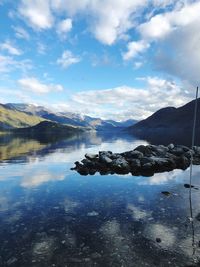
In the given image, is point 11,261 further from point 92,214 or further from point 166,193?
point 166,193

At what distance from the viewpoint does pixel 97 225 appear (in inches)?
679

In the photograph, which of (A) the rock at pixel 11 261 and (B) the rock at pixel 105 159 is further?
(B) the rock at pixel 105 159

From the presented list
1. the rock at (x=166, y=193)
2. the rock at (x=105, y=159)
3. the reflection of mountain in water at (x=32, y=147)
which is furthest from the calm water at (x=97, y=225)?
the reflection of mountain in water at (x=32, y=147)

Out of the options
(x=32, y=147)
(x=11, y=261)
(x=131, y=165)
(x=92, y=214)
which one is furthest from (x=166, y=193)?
(x=32, y=147)

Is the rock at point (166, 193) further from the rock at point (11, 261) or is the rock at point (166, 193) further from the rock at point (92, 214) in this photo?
the rock at point (11, 261)

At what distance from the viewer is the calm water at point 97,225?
13172 mm

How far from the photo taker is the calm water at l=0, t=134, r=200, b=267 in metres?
13.2

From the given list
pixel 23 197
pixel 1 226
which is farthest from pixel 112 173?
pixel 1 226

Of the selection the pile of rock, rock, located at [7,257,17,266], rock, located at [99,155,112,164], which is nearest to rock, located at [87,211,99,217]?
rock, located at [7,257,17,266]

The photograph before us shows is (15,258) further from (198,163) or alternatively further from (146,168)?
(198,163)

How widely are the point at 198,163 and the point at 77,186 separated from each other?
27975mm

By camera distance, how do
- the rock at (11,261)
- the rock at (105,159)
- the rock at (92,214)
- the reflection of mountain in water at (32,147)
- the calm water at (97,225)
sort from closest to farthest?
the rock at (11,261) < the calm water at (97,225) < the rock at (92,214) < the rock at (105,159) < the reflection of mountain in water at (32,147)

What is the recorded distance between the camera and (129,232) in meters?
16.2

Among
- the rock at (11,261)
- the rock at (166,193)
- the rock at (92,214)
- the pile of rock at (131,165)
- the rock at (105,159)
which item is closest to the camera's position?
the rock at (11,261)
